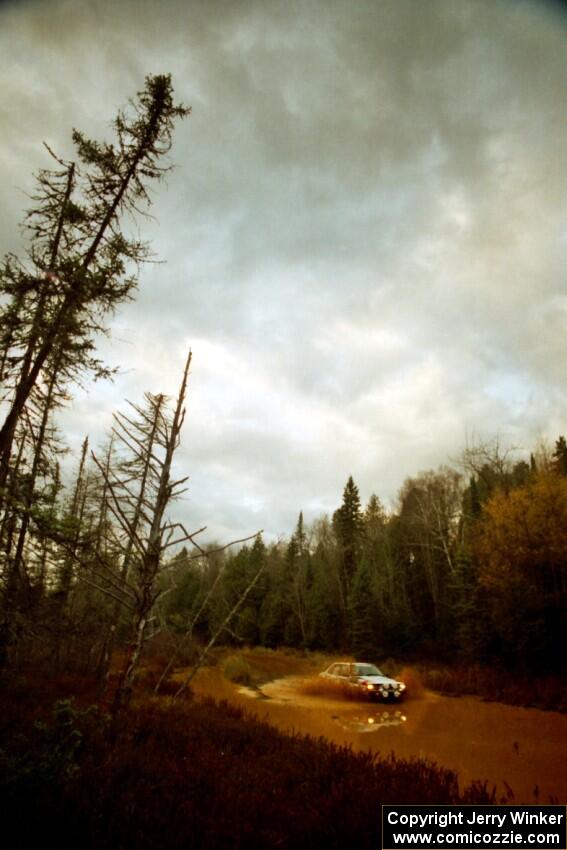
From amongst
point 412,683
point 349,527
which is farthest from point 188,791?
point 349,527

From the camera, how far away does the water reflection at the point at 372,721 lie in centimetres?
1161

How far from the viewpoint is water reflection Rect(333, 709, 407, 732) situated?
11.6 metres

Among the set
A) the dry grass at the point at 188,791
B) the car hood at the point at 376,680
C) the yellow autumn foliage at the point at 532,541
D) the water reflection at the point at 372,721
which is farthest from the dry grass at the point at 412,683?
the dry grass at the point at 188,791

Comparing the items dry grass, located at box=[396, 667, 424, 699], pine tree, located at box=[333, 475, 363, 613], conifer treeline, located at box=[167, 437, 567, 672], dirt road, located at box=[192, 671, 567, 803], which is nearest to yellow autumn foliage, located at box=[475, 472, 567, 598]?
conifer treeline, located at box=[167, 437, 567, 672]

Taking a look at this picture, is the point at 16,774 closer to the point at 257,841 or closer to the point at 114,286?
the point at 257,841

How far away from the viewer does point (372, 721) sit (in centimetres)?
1259

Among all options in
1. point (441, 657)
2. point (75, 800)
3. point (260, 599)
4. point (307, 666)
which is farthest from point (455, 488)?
point (75, 800)

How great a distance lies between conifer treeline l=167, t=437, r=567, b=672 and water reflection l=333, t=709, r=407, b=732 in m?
4.92

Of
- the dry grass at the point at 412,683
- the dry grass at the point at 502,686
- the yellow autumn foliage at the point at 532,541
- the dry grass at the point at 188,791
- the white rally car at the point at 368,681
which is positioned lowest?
the dry grass at the point at 412,683

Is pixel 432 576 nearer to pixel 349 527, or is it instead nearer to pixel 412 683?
pixel 349 527

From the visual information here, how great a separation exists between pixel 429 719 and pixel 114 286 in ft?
51.7

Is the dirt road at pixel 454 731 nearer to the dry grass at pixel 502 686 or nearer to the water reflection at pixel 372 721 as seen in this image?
the water reflection at pixel 372 721

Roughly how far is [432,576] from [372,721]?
2764 cm

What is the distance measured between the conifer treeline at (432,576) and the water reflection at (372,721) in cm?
492
